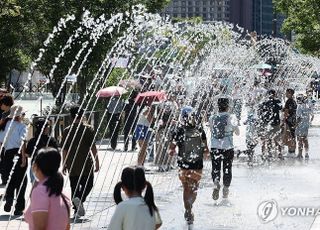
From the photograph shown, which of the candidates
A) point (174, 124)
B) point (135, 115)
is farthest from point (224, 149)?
point (135, 115)

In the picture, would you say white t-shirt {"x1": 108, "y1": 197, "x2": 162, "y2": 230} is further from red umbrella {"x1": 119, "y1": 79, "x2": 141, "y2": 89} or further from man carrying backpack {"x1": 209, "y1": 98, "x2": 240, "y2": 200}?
red umbrella {"x1": 119, "y1": 79, "x2": 141, "y2": 89}

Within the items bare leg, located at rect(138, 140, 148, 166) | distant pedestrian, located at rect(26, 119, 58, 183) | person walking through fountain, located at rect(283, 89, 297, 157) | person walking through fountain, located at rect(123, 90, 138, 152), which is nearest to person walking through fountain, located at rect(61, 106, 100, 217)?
distant pedestrian, located at rect(26, 119, 58, 183)

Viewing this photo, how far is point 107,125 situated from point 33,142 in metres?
11.7

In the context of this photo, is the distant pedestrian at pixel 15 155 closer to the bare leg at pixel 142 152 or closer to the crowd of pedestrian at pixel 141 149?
the crowd of pedestrian at pixel 141 149

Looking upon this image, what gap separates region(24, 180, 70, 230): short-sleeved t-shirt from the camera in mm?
5508

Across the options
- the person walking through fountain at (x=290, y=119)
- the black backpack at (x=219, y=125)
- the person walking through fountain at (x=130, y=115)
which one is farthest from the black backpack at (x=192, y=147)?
the person walking through fountain at (x=130, y=115)

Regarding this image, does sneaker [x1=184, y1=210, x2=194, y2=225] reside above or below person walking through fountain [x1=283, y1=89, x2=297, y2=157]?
above

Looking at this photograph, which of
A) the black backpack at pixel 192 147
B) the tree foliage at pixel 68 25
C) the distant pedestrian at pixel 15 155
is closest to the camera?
the black backpack at pixel 192 147

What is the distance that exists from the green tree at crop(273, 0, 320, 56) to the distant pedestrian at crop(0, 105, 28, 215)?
88.2 feet

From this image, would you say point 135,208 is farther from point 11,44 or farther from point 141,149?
point 11,44

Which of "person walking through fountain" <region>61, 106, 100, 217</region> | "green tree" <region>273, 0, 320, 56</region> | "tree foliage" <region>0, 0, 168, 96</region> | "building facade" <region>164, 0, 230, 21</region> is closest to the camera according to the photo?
"person walking through fountain" <region>61, 106, 100, 217</region>

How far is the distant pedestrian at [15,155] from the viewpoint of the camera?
10.8 m

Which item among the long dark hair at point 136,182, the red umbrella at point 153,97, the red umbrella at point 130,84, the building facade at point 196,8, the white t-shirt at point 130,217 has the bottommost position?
the building facade at point 196,8

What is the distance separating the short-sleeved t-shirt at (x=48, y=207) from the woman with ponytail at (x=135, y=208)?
13.3 inches
